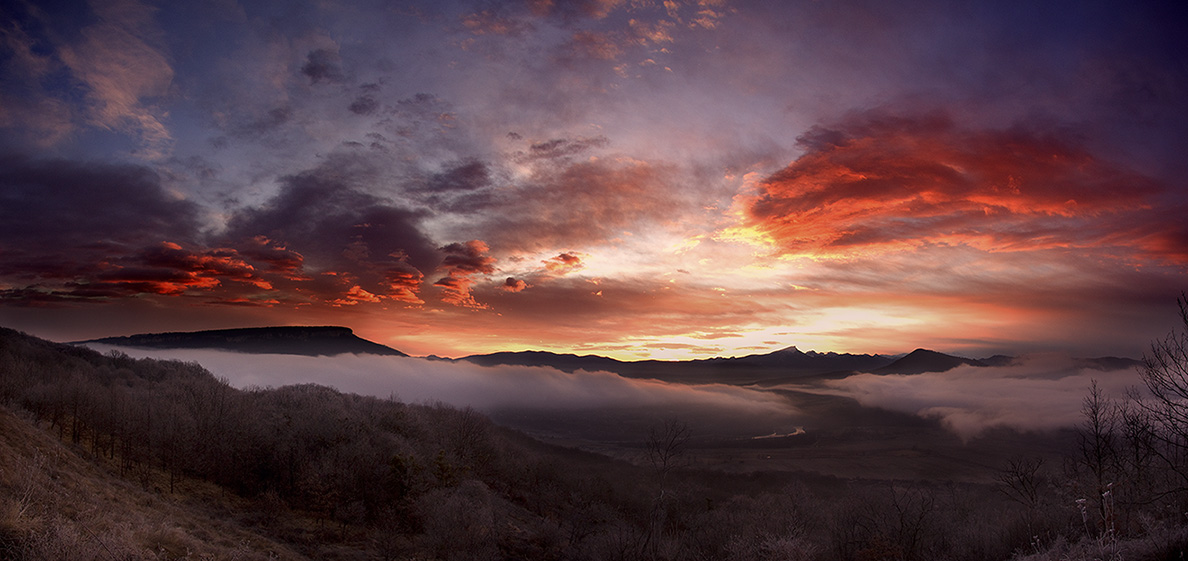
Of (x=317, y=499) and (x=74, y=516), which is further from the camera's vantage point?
(x=317, y=499)

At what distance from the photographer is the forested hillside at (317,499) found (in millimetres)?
18000

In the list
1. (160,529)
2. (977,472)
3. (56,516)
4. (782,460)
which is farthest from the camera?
(782,460)

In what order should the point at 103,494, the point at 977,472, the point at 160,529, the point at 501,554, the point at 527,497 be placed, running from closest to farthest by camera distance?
1. the point at 160,529
2. the point at 103,494
3. the point at 501,554
4. the point at 527,497
5. the point at 977,472

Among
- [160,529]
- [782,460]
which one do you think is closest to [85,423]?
[160,529]

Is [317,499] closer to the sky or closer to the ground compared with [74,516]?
closer to the ground

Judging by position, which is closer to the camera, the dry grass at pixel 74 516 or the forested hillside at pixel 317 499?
the dry grass at pixel 74 516

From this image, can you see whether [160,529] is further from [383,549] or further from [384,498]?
[384,498]

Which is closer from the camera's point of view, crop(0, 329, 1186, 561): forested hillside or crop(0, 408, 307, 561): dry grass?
crop(0, 408, 307, 561): dry grass

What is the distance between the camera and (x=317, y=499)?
42625 millimetres

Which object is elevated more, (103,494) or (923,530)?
(103,494)

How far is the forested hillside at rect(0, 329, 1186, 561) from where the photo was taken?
59.1 feet

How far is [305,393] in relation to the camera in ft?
245

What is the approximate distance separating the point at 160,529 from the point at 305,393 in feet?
207

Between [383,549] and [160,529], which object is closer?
[160,529]
